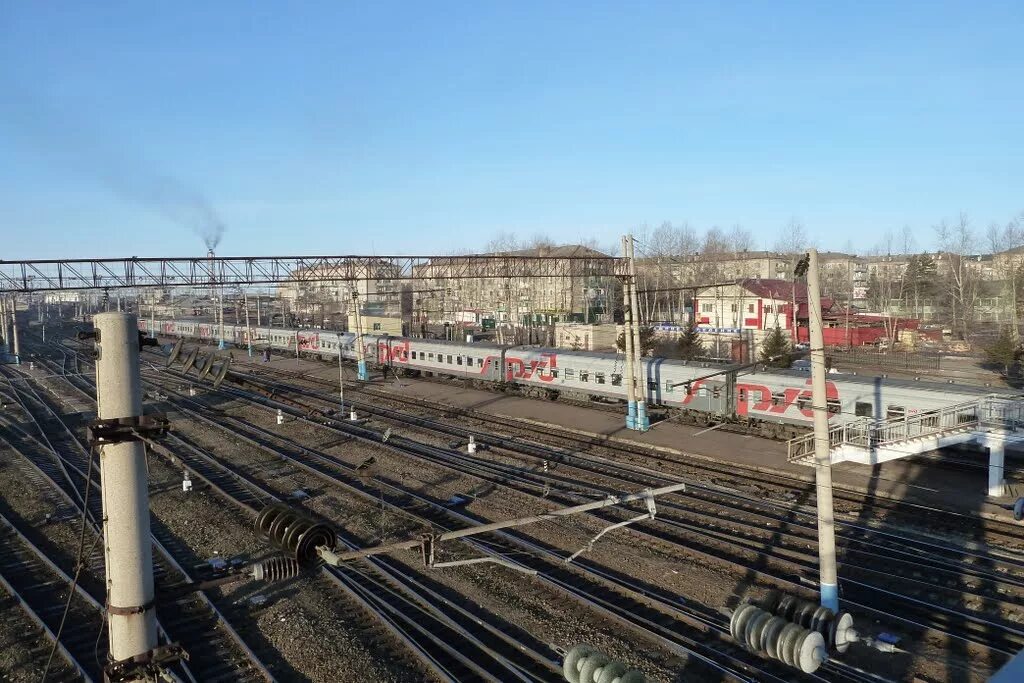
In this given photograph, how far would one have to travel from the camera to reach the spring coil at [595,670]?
5.96m


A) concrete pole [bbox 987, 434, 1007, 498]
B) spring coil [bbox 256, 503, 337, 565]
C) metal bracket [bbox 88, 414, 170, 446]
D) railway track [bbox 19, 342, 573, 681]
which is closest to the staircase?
concrete pole [bbox 987, 434, 1007, 498]

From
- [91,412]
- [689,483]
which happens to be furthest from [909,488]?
[91,412]

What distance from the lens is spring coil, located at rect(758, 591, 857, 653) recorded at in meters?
7.22

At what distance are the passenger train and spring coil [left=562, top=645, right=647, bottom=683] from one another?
13239 mm

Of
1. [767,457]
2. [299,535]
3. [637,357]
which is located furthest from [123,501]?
[637,357]

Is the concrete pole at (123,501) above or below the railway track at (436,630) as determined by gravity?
above

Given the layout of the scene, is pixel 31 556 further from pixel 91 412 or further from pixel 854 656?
pixel 91 412

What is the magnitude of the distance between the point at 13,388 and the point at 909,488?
45.4 metres

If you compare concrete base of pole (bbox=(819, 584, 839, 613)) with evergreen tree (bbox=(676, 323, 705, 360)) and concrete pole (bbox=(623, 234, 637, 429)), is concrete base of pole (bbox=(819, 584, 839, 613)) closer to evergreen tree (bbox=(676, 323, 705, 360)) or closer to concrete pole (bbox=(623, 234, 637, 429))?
concrete pole (bbox=(623, 234, 637, 429))

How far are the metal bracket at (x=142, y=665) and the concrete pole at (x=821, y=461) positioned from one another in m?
8.46

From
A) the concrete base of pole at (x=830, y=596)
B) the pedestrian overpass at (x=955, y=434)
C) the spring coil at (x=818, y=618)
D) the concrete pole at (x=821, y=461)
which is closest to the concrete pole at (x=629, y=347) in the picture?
the pedestrian overpass at (x=955, y=434)

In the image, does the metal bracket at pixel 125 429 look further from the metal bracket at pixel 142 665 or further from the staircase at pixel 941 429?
the staircase at pixel 941 429

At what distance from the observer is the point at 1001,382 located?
3578 cm

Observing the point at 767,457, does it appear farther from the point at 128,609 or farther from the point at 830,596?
the point at 128,609
